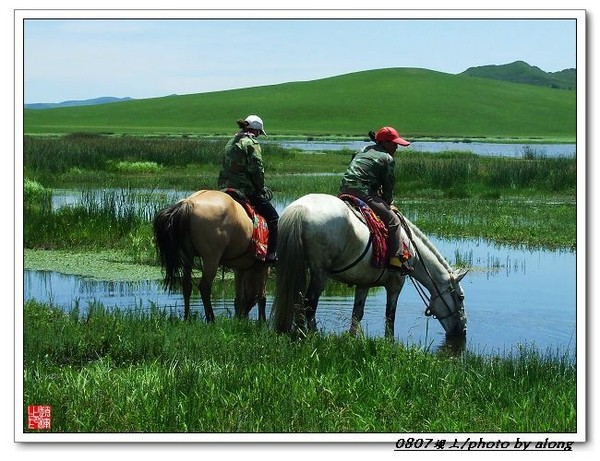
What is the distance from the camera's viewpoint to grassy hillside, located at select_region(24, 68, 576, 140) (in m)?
83.8

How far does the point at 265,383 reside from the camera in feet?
28.3

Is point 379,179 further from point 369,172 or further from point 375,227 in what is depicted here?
point 375,227

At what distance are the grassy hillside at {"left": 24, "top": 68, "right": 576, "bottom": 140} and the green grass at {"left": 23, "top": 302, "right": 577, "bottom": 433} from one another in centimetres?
6868

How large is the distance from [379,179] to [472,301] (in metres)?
3.96

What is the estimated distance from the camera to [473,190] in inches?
1077

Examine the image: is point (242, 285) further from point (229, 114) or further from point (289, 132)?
point (229, 114)

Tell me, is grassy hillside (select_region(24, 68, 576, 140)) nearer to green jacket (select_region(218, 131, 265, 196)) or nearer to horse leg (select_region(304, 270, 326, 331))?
green jacket (select_region(218, 131, 265, 196))

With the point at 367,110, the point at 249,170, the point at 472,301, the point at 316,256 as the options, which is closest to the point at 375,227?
the point at 316,256

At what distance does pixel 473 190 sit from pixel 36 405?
67.3 feet

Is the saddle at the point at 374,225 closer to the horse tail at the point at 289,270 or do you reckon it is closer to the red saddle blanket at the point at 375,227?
the red saddle blanket at the point at 375,227

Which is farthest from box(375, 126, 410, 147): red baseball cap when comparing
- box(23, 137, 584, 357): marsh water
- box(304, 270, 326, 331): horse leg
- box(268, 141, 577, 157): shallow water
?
box(268, 141, 577, 157): shallow water

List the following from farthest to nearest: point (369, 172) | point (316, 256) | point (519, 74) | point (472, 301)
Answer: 1. point (519, 74)
2. point (472, 301)
3. point (369, 172)
4. point (316, 256)

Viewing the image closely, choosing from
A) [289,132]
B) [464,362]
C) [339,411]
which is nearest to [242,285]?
[464,362]

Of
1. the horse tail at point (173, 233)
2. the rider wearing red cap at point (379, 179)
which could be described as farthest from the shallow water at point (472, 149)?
the horse tail at point (173, 233)
